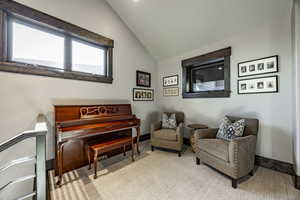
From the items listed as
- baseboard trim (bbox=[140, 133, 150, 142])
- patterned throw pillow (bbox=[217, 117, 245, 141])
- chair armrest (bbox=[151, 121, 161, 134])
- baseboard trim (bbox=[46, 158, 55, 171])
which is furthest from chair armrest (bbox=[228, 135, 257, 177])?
baseboard trim (bbox=[46, 158, 55, 171])

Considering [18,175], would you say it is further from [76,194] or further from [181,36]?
[181,36]

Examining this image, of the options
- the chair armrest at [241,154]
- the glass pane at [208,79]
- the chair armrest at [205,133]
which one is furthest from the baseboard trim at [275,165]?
the glass pane at [208,79]

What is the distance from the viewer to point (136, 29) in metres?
3.62

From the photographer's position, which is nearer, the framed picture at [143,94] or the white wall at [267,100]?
the white wall at [267,100]

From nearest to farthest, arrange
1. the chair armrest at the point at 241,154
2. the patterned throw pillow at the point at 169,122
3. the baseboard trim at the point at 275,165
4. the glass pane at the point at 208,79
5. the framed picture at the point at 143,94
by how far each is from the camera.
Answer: the chair armrest at the point at 241,154 < the baseboard trim at the point at 275,165 < the glass pane at the point at 208,79 < the patterned throw pillow at the point at 169,122 < the framed picture at the point at 143,94

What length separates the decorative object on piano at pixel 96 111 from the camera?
2510 millimetres

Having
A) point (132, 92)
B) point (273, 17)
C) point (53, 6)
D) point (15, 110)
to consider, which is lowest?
point (15, 110)

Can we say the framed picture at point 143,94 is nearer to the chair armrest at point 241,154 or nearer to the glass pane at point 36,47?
the glass pane at point 36,47

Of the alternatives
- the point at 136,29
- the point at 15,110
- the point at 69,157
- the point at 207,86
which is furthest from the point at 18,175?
the point at 207,86

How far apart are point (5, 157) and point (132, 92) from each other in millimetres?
2625

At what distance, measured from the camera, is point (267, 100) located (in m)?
2.40

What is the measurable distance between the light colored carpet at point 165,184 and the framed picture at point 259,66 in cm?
176

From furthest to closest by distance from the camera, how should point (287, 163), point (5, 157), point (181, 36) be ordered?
point (181, 36) < point (287, 163) < point (5, 157)

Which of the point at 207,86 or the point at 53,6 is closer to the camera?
the point at 53,6
